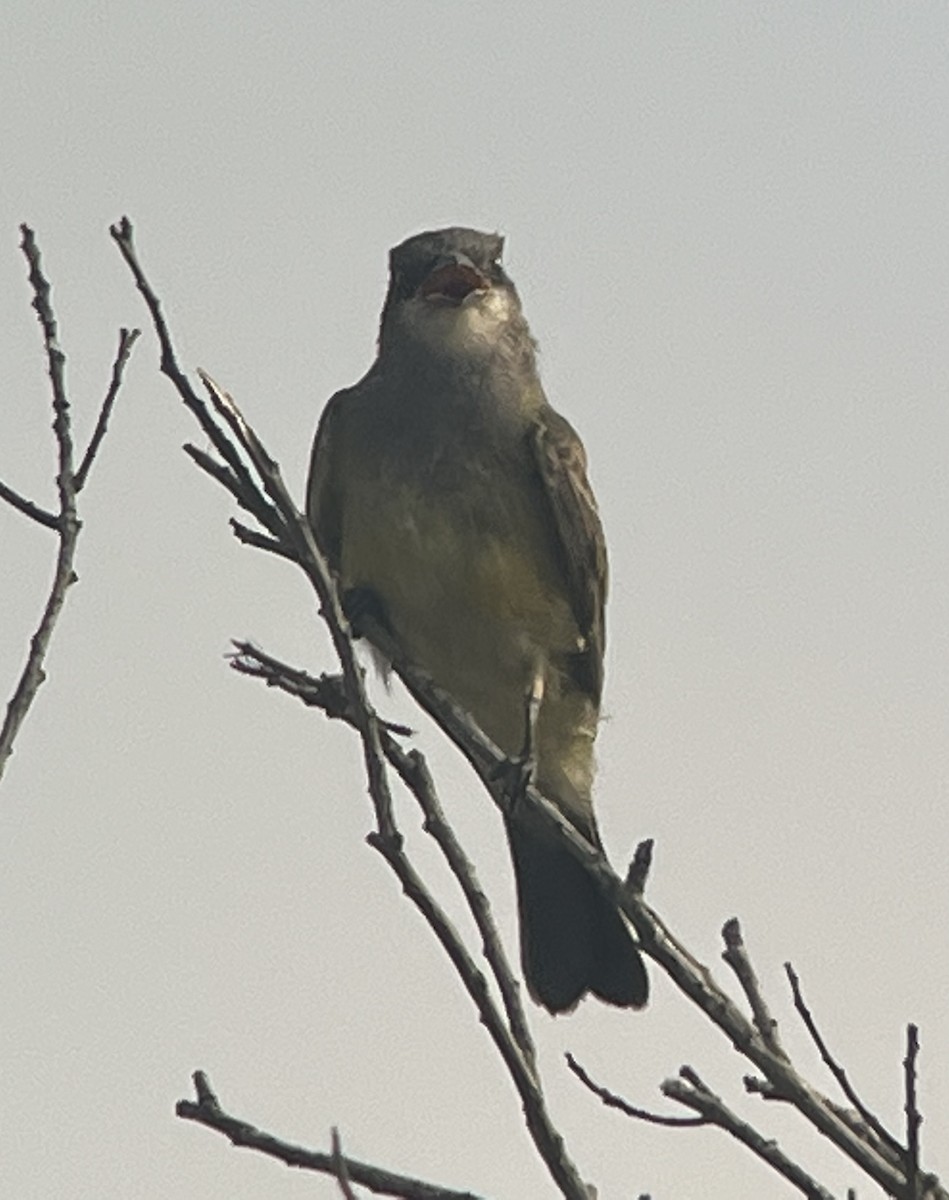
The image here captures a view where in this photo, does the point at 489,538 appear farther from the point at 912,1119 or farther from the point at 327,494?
the point at 912,1119

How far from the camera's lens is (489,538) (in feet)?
21.7

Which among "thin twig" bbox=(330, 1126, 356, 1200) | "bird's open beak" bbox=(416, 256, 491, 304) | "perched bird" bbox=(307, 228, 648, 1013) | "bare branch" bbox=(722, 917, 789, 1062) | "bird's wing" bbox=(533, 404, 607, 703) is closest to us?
"thin twig" bbox=(330, 1126, 356, 1200)

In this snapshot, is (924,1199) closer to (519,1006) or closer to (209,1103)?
(519,1006)

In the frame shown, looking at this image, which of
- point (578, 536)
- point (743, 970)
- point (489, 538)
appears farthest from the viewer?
point (578, 536)

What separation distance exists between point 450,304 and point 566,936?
197cm

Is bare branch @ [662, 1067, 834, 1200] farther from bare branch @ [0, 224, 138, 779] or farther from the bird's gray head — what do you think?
the bird's gray head

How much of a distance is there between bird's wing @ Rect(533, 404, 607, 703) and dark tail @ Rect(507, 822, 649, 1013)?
29.7 inches

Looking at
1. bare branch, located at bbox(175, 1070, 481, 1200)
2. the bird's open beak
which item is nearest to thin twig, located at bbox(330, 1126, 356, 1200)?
bare branch, located at bbox(175, 1070, 481, 1200)

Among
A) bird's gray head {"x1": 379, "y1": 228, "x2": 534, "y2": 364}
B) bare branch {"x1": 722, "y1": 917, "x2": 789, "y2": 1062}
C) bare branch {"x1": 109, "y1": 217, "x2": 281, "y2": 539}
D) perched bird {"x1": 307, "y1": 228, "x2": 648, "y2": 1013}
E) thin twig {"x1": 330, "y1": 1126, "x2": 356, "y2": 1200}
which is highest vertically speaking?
bird's gray head {"x1": 379, "y1": 228, "x2": 534, "y2": 364}

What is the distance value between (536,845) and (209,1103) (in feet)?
13.7

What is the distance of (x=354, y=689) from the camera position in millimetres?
3883

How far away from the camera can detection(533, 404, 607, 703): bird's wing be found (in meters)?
6.86

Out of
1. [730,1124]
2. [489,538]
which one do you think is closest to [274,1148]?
[730,1124]

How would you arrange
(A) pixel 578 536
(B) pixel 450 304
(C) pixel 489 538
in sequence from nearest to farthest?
(C) pixel 489 538 → (A) pixel 578 536 → (B) pixel 450 304
